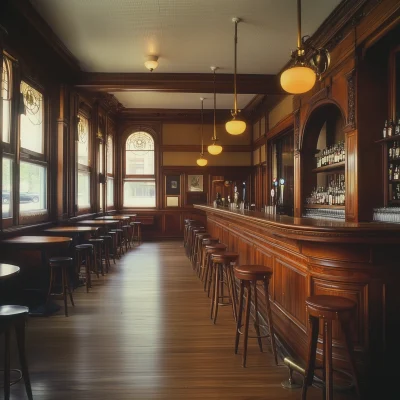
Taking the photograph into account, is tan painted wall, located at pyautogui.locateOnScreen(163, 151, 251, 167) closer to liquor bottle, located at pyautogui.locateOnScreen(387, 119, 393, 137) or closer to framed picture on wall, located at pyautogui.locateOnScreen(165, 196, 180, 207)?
framed picture on wall, located at pyautogui.locateOnScreen(165, 196, 180, 207)

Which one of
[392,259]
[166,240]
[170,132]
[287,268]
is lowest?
[166,240]

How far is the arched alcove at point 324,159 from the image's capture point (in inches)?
251

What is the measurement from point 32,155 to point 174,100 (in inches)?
215

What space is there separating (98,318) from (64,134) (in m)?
3.81

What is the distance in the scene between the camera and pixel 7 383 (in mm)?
2297

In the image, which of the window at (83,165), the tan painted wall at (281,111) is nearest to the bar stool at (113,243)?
the window at (83,165)

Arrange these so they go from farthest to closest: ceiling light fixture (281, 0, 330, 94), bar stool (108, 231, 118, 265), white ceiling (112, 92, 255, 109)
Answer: white ceiling (112, 92, 255, 109)
bar stool (108, 231, 118, 265)
ceiling light fixture (281, 0, 330, 94)

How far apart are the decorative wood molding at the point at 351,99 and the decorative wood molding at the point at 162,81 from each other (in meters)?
2.92

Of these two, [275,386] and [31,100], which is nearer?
[275,386]

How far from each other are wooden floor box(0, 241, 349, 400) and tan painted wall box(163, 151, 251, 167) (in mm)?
7339

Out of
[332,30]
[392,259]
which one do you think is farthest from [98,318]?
[332,30]

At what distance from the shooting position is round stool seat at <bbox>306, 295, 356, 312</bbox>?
220 cm

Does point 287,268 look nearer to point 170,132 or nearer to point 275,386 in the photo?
point 275,386

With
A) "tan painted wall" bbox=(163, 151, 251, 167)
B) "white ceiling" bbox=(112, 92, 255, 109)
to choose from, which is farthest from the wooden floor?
"tan painted wall" bbox=(163, 151, 251, 167)
